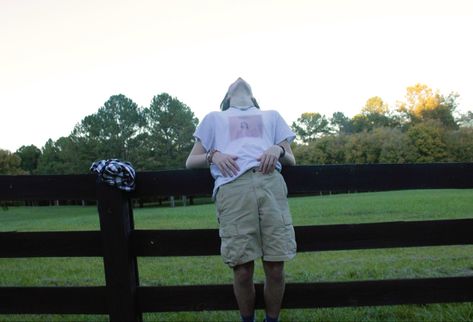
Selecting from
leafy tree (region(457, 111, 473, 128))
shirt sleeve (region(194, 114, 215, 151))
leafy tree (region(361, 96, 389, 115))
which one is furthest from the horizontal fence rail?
leafy tree (region(361, 96, 389, 115))

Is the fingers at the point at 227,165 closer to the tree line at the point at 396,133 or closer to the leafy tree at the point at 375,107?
the tree line at the point at 396,133

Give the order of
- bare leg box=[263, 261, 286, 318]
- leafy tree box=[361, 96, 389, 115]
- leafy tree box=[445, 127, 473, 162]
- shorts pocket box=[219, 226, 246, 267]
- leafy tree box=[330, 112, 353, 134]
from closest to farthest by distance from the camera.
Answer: shorts pocket box=[219, 226, 246, 267] < bare leg box=[263, 261, 286, 318] < leafy tree box=[445, 127, 473, 162] < leafy tree box=[361, 96, 389, 115] < leafy tree box=[330, 112, 353, 134]

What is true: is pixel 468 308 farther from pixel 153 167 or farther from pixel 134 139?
pixel 134 139

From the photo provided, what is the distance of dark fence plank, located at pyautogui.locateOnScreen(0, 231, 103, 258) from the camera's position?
9.95 feet

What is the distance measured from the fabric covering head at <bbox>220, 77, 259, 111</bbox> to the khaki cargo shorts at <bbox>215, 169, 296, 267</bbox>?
55 centimetres

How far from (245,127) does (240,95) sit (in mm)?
297

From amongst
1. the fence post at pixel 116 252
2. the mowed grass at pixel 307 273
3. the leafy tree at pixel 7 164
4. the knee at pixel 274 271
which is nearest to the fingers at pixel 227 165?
the knee at pixel 274 271

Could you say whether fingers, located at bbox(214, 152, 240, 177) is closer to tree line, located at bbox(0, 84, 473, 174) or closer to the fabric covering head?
the fabric covering head

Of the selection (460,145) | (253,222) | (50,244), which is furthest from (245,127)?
(460,145)

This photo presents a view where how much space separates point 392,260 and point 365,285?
392cm

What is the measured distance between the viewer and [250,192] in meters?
2.71

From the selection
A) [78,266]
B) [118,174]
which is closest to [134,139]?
[78,266]

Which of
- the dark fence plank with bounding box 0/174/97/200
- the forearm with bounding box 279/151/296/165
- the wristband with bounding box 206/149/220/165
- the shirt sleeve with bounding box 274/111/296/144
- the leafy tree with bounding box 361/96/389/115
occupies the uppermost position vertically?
the leafy tree with bounding box 361/96/389/115

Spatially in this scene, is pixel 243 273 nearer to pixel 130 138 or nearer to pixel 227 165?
pixel 227 165
